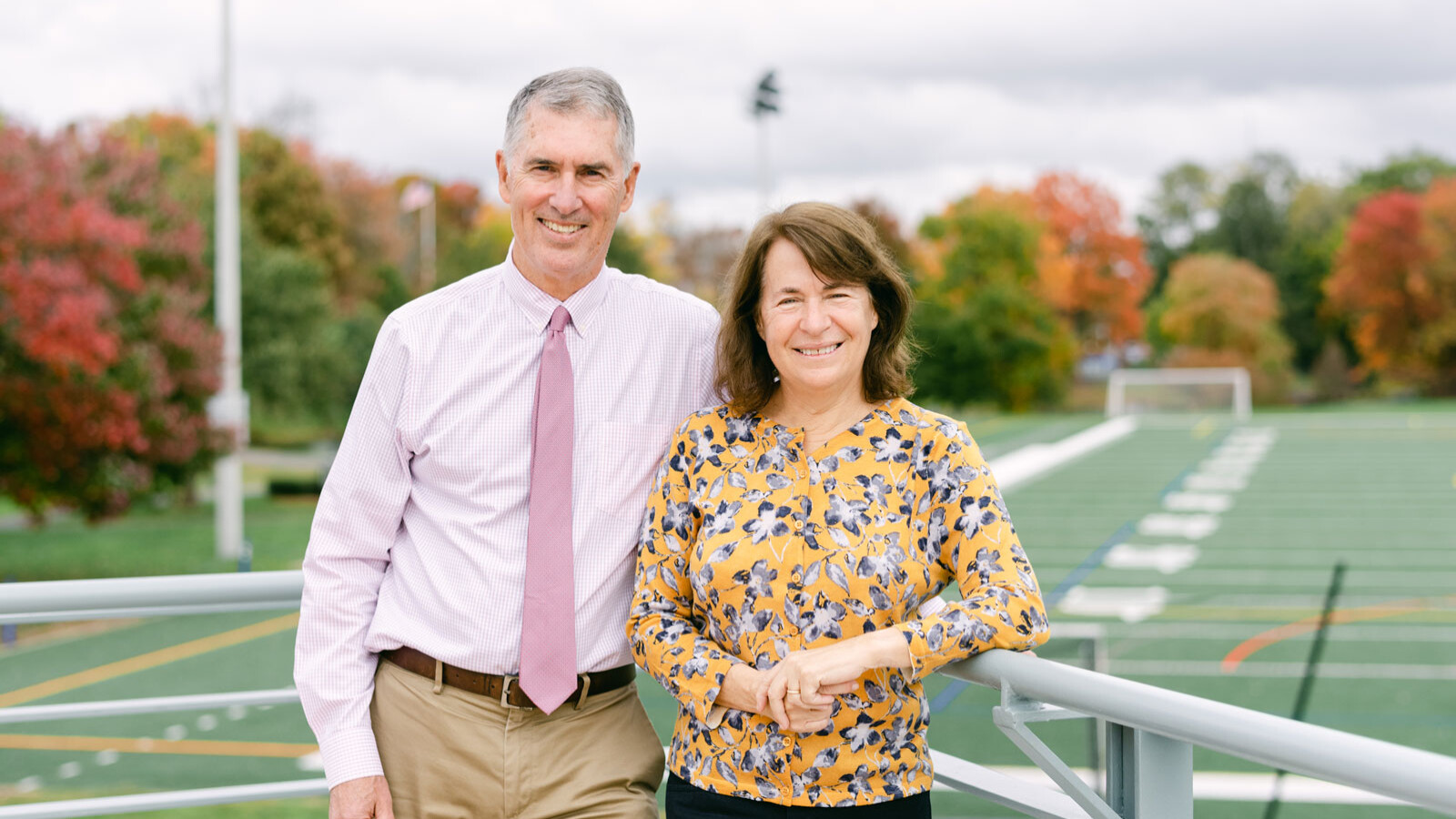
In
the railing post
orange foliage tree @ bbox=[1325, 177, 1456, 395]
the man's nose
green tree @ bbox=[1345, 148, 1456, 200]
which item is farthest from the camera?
green tree @ bbox=[1345, 148, 1456, 200]

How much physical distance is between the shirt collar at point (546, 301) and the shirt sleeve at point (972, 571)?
633 mm

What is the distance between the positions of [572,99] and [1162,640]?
40.3 ft

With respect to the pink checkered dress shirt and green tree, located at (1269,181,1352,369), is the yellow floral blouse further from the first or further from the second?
green tree, located at (1269,181,1352,369)

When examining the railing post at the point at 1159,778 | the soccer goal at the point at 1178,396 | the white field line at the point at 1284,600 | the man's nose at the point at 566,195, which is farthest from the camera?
the soccer goal at the point at 1178,396

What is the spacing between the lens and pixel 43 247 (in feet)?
44.8

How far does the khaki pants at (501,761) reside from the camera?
Answer: 6.82 feet

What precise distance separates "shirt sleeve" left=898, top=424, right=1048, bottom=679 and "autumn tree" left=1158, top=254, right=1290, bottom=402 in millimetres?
46123

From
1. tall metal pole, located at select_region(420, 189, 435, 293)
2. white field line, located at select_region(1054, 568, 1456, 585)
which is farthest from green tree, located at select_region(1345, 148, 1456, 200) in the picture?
white field line, located at select_region(1054, 568, 1456, 585)

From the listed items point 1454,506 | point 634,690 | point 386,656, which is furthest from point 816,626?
point 1454,506

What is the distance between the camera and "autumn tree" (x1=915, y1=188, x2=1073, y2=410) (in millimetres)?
43000

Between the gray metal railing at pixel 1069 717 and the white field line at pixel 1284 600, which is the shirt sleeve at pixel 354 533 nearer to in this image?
the gray metal railing at pixel 1069 717

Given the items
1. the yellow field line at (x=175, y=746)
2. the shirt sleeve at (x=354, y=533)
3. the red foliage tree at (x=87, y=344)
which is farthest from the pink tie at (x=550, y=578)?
the red foliage tree at (x=87, y=344)

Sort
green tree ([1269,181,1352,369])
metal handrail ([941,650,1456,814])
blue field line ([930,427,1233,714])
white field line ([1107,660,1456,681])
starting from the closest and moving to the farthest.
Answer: metal handrail ([941,650,1456,814]) → white field line ([1107,660,1456,681]) → blue field line ([930,427,1233,714]) → green tree ([1269,181,1352,369])

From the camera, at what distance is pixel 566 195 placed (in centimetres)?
204
